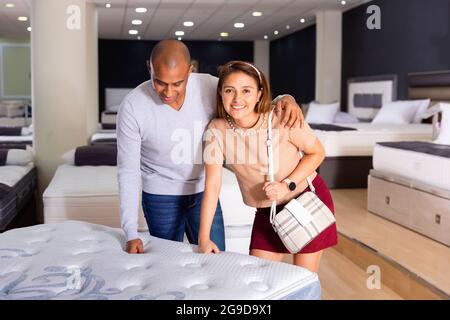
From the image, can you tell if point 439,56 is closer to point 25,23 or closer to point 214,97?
point 214,97

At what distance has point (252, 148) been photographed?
1738 mm

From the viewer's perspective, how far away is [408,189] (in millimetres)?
3707

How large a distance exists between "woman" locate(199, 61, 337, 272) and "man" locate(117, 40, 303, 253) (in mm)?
70

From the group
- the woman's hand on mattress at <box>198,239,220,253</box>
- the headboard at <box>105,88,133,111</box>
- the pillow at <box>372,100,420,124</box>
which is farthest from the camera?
the headboard at <box>105,88,133,111</box>

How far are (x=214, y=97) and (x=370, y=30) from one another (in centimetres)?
638

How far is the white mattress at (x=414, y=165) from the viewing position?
3451 millimetres

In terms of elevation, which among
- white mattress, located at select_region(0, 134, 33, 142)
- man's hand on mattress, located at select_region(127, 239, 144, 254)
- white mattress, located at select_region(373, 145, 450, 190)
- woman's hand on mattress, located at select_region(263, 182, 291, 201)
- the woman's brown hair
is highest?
the woman's brown hair

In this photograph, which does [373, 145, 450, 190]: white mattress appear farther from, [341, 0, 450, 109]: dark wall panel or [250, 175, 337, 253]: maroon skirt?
[341, 0, 450, 109]: dark wall panel

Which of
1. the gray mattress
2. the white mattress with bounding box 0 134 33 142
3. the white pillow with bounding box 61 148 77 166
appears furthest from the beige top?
the white mattress with bounding box 0 134 33 142

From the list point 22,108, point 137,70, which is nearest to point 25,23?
point 22,108

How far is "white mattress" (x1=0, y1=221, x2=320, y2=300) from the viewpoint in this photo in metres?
1.45

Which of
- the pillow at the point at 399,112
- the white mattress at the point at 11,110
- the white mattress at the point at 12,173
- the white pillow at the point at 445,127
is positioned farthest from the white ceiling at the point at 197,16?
the white pillow at the point at 445,127

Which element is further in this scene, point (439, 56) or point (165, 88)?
point (439, 56)

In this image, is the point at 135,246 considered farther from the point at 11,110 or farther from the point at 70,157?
the point at 11,110
